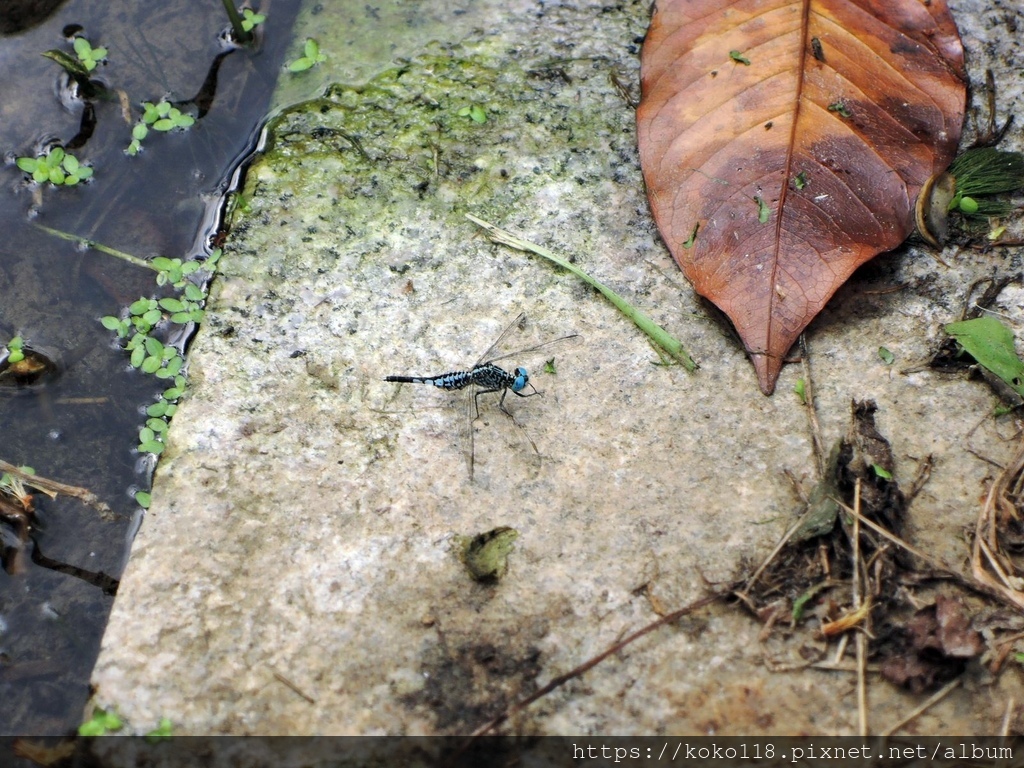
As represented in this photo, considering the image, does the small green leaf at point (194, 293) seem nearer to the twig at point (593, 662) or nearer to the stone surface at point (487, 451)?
the stone surface at point (487, 451)

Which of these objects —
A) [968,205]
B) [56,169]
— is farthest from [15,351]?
[968,205]

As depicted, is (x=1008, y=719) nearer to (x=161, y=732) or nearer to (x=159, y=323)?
(x=161, y=732)

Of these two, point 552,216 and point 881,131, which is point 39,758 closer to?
point 552,216

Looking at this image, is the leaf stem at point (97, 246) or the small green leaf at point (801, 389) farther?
the leaf stem at point (97, 246)

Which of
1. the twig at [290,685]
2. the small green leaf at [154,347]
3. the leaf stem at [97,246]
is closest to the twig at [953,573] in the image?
the twig at [290,685]

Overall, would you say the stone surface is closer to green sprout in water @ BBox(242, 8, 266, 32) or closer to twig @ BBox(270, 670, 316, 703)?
twig @ BBox(270, 670, 316, 703)

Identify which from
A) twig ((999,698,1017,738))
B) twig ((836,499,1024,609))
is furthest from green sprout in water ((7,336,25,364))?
twig ((999,698,1017,738))

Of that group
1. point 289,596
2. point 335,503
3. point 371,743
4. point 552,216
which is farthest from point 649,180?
point 371,743
